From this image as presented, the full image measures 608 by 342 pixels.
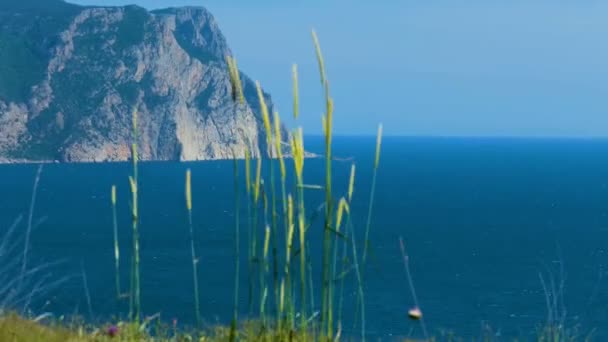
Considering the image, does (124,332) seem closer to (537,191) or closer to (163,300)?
(163,300)

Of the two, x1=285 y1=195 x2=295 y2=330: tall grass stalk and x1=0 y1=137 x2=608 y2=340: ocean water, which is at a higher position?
x1=285 y1=195 x2=295 y2=330: tall grass stalk

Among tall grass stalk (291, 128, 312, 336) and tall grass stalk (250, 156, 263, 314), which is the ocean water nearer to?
tall grass stalk (250, 156, 263, 314)

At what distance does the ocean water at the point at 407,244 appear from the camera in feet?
217

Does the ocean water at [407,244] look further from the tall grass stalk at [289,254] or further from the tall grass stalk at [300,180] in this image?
the tall grass stalk at [300,180]

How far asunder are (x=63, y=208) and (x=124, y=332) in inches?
5192

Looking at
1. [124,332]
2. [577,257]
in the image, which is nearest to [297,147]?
[124,332]

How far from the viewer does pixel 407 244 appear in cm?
10069

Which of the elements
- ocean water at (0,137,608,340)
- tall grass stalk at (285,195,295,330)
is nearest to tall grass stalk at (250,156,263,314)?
tall grass stalk at (285,195,295,330)

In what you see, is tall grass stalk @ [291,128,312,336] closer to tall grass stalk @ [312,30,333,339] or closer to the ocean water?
tall grass stalk @ [312,30,333,339]

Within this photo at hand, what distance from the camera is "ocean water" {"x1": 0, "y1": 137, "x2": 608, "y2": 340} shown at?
66.2m

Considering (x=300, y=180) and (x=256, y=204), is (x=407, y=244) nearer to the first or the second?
(x=256, y=204)

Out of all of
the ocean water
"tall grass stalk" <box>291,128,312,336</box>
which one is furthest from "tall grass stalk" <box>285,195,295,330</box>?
A: the ocean water

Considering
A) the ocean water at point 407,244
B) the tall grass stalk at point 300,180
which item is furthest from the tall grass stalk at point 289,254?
the ocean water at point 407,244

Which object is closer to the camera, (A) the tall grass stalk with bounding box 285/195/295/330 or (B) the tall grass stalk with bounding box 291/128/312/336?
(B) the tall grass stalk with bounding box 291/128/312/336
